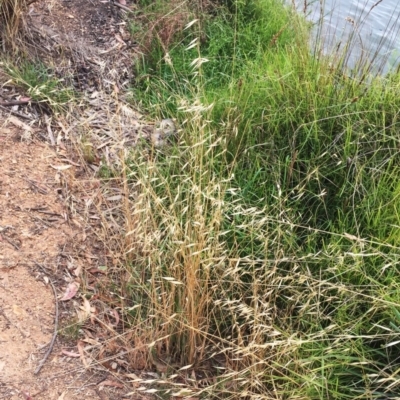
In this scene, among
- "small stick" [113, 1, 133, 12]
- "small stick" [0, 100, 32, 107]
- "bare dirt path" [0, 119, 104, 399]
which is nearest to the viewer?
"bare dirt path" [0, 119, 104, 399]

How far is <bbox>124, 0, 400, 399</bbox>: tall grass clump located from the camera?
7.25 feet

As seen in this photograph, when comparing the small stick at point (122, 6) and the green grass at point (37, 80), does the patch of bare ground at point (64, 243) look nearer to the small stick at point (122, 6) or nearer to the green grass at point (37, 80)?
the green grass at point (37, 80)

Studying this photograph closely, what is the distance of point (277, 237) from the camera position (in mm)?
2508

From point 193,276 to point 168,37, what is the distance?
2.56 metres

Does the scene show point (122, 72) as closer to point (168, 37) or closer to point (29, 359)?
point (168, 37)

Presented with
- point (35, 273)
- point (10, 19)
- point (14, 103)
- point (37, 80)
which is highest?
point (10, 19)

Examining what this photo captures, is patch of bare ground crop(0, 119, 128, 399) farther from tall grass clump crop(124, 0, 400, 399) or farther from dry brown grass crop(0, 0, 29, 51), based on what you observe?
dry brown grass crop(0, 0, 29, 51)

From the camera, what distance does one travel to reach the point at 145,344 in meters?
2.24

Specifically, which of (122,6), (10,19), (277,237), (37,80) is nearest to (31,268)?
(277,237)

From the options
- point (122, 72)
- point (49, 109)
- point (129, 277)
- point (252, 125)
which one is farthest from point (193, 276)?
point (122, 72)

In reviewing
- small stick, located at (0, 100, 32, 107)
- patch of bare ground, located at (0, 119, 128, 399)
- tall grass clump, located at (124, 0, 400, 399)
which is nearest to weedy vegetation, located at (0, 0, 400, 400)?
tall grass clump, located at (124, 0, 400, 399)

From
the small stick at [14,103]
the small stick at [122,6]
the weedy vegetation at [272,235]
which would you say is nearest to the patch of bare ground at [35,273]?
the small stick at [14,103]

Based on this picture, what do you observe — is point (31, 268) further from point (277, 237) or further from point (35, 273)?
point (277, 237)

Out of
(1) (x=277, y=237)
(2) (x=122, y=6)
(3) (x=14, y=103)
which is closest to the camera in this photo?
(1) (x=277, y=237)
